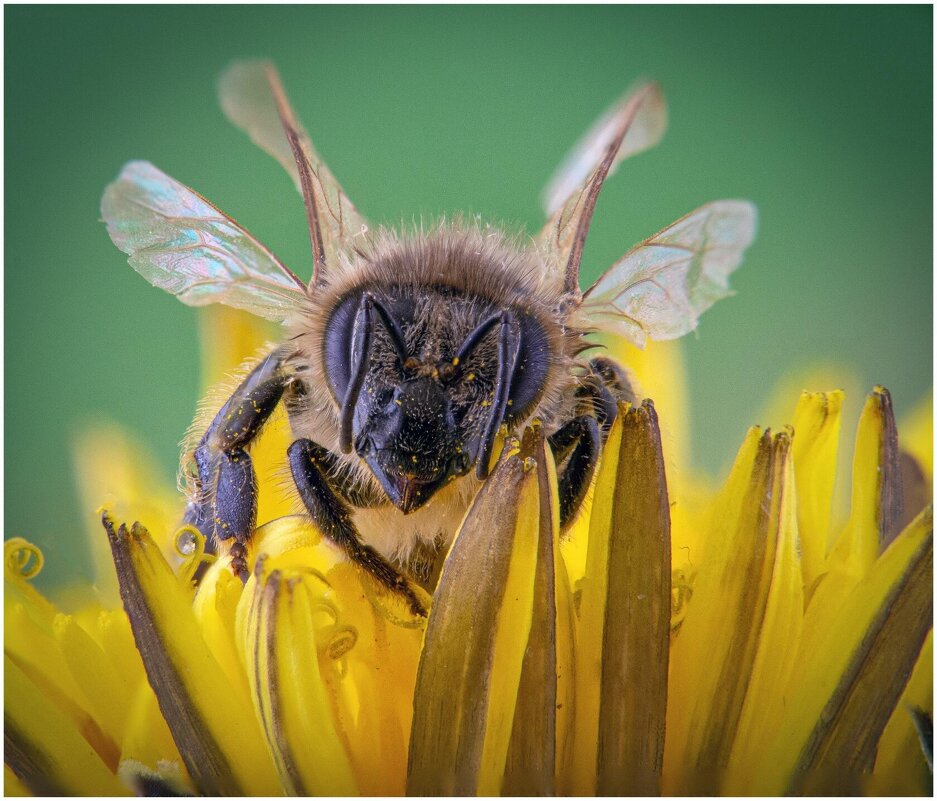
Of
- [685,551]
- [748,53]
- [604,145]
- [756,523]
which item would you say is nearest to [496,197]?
[604,145]

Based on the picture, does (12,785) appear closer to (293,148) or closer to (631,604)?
(631,604)

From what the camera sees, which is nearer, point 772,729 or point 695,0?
point 772,729

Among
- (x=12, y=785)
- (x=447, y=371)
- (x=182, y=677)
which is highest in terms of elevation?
(x=447, y=371)

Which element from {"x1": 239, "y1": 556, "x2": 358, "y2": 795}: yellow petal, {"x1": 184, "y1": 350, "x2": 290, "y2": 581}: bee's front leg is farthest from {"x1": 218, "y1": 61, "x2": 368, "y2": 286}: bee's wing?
{"x1": 239, "y1": 556, "x2": 358, "y2": 795}: yellow petal

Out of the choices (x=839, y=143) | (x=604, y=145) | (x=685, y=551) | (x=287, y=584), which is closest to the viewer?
(x=287, y=584)

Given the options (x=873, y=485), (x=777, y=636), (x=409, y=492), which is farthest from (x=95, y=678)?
(x=873, y=485)

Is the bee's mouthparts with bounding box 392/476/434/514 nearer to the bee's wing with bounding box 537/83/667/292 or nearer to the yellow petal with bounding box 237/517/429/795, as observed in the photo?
the yellow petal with bounding box 237/517/429/795

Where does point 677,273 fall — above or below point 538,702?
above

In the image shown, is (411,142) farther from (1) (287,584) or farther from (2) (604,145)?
(1) (287,584)
